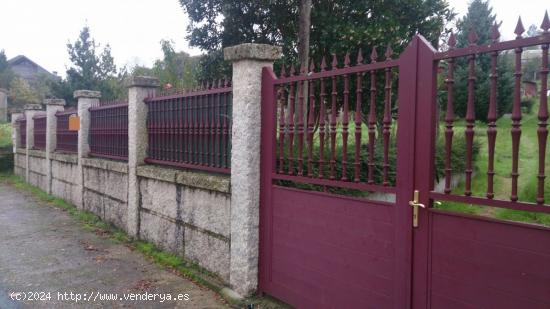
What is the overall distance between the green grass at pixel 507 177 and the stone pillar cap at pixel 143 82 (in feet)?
15.2

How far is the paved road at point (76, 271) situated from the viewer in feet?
16.0

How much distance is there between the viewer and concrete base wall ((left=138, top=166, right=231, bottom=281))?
505cm

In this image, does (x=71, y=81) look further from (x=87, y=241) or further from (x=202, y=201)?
(x=202, y=201)

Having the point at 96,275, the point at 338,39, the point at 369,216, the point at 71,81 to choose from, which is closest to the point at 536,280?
the point at 369,216

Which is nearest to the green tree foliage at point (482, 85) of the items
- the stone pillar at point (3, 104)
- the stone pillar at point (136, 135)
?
the stone pillar at point (136, 135)

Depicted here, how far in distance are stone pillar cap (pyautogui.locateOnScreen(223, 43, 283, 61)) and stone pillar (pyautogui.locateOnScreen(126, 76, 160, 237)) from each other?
3.02 meters

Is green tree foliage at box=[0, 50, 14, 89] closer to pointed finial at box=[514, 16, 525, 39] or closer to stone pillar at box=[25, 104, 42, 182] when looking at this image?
stone pillar at box=[25, 104, 42, 182]

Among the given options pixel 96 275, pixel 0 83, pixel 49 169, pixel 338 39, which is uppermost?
pixel 0 83

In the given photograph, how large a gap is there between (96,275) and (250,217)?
8.12 feet

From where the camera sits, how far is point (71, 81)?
91.8 feet

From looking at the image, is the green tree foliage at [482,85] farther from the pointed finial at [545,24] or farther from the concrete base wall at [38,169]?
the concrete base wall at [38,169]

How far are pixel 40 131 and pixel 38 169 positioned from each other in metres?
1.15

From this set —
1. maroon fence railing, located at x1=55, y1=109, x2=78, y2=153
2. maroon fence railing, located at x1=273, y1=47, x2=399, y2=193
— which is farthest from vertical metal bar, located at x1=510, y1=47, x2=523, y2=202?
maroon fence railing, located at x1=55, y1=109, x2=78, y2=153

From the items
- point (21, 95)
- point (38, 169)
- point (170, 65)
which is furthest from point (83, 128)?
point (21, 95)
